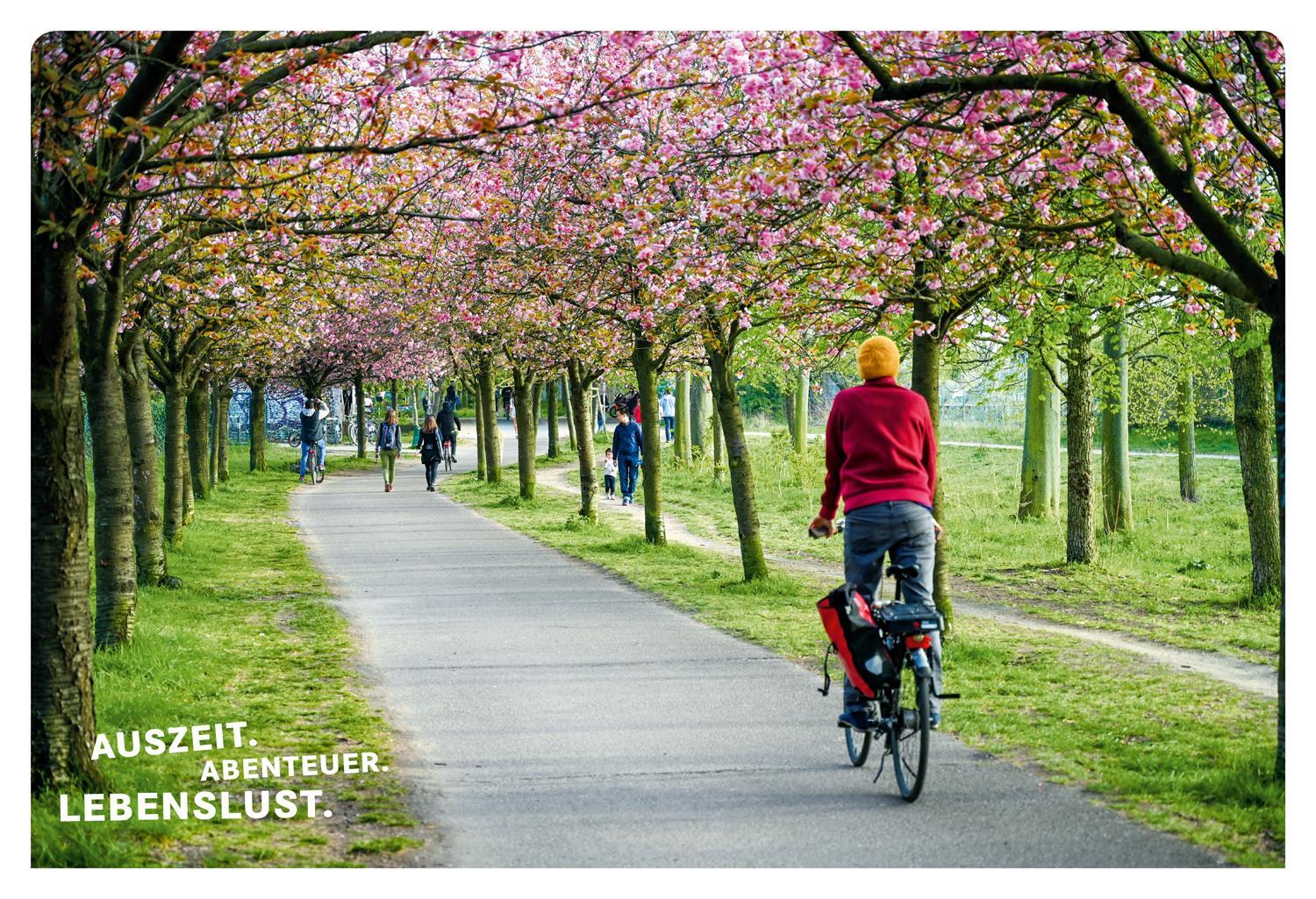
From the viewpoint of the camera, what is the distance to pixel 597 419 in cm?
6938

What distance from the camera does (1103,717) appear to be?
7797mm

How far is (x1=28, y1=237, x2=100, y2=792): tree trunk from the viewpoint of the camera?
5.65 metres

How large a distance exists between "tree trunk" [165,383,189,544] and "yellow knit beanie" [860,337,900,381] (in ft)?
42.9

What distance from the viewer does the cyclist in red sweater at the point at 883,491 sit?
630 centimetres

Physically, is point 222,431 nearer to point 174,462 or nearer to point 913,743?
point 174,462

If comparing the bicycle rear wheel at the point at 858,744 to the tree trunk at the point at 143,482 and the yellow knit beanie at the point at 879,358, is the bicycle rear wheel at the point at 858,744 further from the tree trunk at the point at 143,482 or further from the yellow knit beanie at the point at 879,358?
the tree trunk at the point at 143,482

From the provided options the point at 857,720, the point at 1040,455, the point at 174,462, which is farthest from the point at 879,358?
the point at 1040,455

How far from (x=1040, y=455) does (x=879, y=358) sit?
56.2ft

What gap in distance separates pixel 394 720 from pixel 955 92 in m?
4.34

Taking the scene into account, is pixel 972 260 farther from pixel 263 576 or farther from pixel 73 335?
pixel 263 576

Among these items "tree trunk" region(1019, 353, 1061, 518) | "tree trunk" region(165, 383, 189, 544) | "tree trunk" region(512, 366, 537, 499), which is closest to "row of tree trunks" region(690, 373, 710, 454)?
"tree trunk" region(512, 366, 537, 499)

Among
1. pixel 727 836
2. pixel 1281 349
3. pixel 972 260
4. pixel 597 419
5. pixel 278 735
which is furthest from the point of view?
pixel 597 419

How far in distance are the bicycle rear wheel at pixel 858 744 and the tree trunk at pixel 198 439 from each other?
834 inches

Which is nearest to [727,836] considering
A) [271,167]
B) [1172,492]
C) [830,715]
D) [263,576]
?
[830,715]
